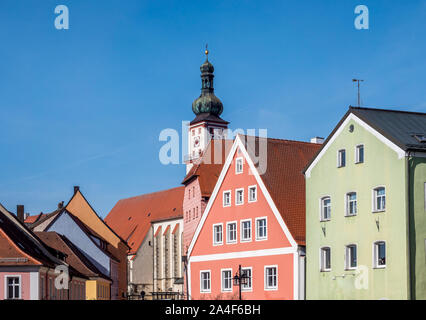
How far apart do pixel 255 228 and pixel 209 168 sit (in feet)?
73.1

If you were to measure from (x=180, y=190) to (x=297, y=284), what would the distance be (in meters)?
90.5

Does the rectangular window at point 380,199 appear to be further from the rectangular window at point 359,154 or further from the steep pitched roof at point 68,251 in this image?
the steep pitched roof at point 68,251

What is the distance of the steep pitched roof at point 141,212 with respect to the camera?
465 ft

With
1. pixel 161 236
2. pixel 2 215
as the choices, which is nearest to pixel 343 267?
pixel 2 215

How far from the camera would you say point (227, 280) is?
60.5 metres

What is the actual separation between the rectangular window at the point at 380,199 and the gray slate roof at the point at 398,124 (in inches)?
117

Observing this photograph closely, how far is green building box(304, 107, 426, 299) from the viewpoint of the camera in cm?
4559

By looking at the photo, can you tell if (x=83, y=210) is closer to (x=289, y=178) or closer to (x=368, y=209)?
(x=289, y=178)

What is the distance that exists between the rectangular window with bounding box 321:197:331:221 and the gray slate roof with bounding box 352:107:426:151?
5850mm

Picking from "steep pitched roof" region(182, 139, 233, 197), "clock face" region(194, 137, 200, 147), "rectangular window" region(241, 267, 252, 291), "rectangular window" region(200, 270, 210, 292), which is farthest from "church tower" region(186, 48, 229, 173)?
"rectangular window" region(241, 267, 252, 291)

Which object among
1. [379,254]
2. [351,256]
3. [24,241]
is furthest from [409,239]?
[24,241]

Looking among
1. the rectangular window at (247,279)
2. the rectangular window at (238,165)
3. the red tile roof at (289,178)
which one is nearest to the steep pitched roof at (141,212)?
the rectangular window at (238,165)
